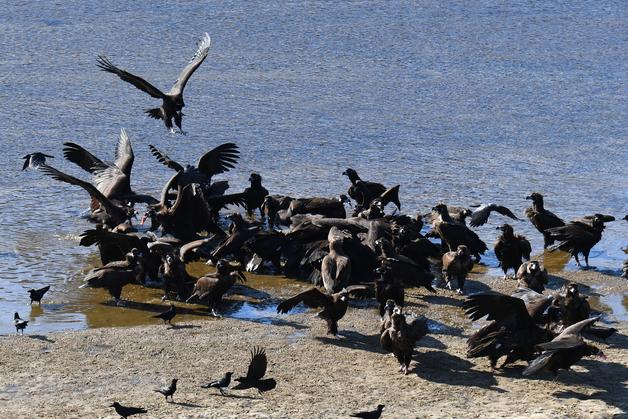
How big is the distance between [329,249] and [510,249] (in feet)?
7.04

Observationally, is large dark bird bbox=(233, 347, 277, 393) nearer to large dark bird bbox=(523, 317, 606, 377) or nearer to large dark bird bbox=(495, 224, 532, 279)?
large dark bird bbox=(523, 317, 606, 377)

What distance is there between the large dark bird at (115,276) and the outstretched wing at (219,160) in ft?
13.6

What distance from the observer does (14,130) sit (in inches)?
780

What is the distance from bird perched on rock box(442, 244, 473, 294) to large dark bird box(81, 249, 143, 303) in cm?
331

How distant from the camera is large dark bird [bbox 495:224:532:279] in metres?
14.5

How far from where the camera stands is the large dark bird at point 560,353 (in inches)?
420

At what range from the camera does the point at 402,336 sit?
10.9m

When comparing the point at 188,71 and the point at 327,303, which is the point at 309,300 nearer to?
the point at 327,303

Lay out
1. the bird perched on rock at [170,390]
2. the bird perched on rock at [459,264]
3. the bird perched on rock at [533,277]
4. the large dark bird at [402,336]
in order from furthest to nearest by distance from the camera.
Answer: the bird perched on rock at [459,264] → the bird perched on rock at [533,277] → the large dark bird at [402,336] → the bird perched on rock at [170,390]

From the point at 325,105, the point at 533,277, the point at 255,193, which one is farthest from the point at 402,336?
the point at 325,105

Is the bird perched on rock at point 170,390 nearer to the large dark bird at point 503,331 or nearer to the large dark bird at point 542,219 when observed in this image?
the large dark bird at point 503,331

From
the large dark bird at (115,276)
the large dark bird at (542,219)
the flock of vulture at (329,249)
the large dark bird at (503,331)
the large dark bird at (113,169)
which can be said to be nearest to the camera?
the large dark bird at (503,331)

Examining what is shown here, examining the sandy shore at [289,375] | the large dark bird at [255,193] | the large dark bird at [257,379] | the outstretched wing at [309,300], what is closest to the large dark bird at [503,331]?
the sandy shore at [289,375]

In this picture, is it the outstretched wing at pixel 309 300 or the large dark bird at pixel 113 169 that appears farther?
the large dark bird at pixel 113 169
